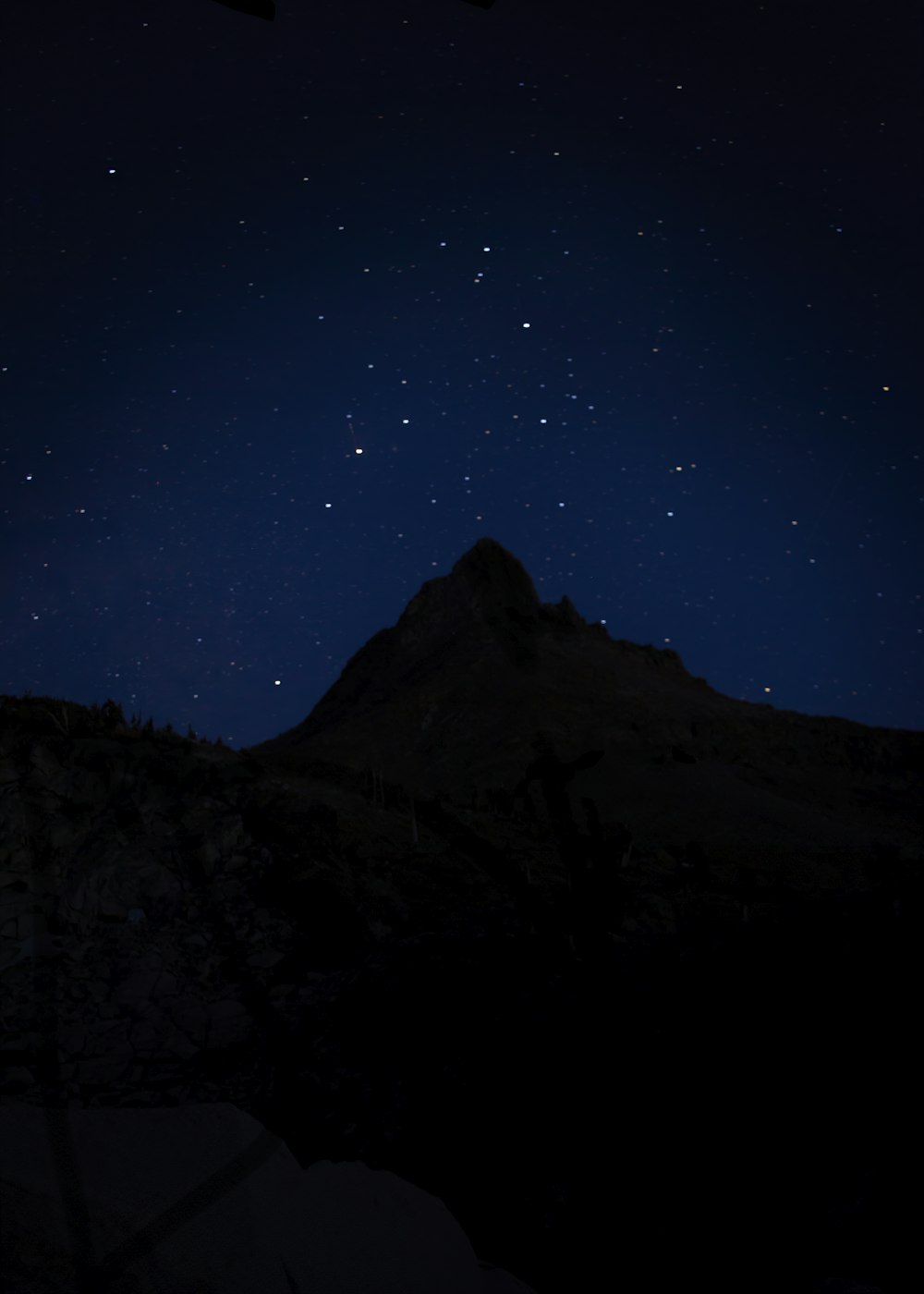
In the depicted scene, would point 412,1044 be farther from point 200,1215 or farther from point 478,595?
point 478,595

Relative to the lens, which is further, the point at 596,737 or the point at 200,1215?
the point at 596,737

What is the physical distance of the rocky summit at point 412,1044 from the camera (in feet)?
12.2

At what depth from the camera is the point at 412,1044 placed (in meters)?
7.96

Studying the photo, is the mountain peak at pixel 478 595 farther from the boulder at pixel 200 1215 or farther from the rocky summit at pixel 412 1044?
the boulder at pixel 200 1215

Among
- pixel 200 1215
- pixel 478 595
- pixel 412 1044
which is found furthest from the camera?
pixel 478 595

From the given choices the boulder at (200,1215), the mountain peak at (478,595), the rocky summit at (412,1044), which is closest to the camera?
the boulder at (200,1215)

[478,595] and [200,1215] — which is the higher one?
[478,595]

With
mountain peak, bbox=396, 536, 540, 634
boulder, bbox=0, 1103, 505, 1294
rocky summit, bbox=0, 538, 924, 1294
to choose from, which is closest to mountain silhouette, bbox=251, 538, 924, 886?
mountain peak, bbox=396, 536, 540, 634

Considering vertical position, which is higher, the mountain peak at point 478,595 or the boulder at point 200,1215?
the mountain peak at point 478,595

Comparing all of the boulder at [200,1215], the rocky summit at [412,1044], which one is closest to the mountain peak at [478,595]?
the rocky summit at [412,1044]

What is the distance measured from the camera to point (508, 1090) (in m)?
7.06

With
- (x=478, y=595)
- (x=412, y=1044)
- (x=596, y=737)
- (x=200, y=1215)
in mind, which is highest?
(x=478, y=595)

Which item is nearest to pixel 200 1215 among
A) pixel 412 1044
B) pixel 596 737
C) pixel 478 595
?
pixel 412 1044

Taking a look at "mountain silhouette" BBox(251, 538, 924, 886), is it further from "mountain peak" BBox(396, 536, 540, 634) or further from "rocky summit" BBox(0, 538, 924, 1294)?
"rocky summit" BBox(0, 538, 924, 1294)
